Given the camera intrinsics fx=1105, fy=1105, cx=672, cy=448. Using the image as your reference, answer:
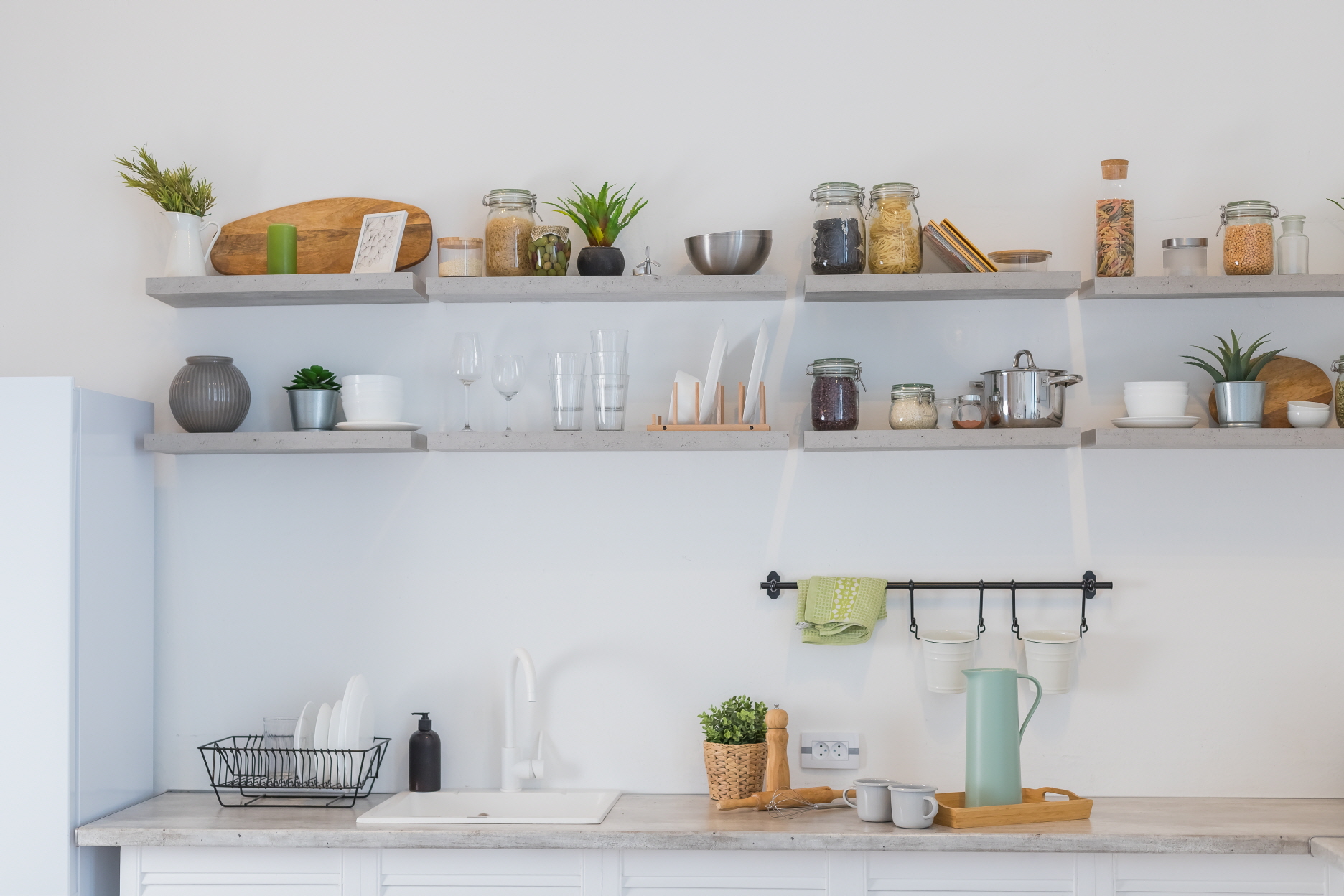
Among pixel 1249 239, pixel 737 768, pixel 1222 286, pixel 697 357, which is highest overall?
pixel 1249 239

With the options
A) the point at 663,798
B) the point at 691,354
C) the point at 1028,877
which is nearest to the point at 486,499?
the point at 691,354

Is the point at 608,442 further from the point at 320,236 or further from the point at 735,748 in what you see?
the point at 320,236

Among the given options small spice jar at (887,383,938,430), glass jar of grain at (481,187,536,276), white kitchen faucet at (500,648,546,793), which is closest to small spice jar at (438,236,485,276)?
glass jar of grain at (481,187,536,276)

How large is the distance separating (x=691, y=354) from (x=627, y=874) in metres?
1.16

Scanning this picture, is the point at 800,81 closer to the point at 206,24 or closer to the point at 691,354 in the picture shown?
the point at 691,354

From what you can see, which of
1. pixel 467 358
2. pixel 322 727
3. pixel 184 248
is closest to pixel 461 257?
pixel 467 358

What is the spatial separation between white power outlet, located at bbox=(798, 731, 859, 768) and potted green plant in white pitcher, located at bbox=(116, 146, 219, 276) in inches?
70.0

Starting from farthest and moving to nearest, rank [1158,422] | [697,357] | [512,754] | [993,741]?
[697,357], [512,754], [1158,422], [993,741]

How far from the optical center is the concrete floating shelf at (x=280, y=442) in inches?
95.4

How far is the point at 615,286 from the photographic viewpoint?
2443 mm

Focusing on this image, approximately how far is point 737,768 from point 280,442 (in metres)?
1.23

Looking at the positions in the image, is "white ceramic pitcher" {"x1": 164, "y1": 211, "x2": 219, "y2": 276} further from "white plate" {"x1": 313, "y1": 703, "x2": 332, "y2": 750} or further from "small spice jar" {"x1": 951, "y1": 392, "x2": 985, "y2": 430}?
"small spice jar" {"x1": 951, "y1": 392, "x2": 985, "y2": 430}

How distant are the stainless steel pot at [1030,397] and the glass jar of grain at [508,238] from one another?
3.55 ft

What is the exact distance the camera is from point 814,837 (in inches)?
84.2
